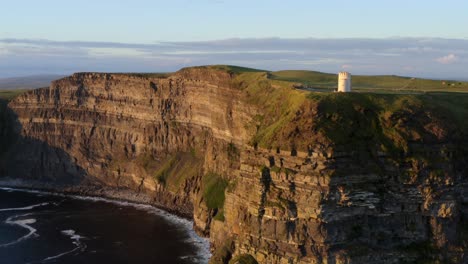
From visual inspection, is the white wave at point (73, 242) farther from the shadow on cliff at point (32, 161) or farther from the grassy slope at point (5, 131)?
the grassy slope at point (5, 131)

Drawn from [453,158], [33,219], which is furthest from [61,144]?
[453,158]

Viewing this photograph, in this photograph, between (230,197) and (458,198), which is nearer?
(458,198)

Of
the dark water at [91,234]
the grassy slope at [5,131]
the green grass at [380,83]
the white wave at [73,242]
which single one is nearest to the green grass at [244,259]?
the dark water at [91,234]

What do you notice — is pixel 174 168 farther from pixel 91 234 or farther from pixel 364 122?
pixel 364 122

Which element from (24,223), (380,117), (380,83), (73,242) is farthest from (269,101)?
(24,223)

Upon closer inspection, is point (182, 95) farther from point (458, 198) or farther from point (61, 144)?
point (458, 198)

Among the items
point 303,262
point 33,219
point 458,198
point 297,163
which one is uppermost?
point 297,163
